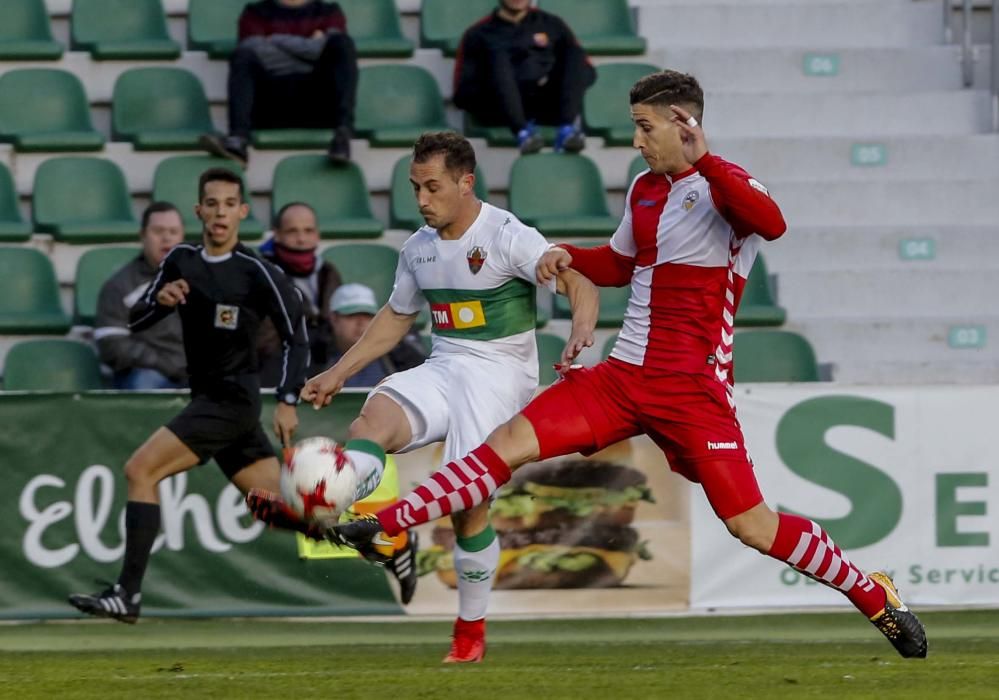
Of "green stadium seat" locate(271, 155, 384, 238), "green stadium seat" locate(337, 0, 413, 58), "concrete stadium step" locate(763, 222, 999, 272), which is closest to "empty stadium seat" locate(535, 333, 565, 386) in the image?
"green stadium seat" locate(271, 155, 384, 238)

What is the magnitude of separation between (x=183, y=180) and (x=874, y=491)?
497 centimetres

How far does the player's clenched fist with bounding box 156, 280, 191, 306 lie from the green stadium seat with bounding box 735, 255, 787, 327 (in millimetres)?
4329

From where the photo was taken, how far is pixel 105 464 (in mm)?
9258

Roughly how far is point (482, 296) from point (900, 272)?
18.5 feet

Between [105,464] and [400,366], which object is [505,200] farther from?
[105,464]

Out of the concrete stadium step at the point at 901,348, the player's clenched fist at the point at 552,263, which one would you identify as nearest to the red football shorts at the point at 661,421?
the player's clenched fist at the point at 552,263

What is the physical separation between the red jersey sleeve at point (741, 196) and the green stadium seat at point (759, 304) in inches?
203

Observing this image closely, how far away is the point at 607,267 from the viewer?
22.3ft

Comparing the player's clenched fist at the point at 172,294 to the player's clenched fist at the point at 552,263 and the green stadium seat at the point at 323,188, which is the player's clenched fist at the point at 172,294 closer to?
the player's clenched fist at the point at 552,263

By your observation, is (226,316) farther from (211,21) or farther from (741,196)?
(211,21)

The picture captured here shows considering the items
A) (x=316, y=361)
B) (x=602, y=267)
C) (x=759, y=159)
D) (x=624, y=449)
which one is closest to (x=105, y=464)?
(x=316, y=361)

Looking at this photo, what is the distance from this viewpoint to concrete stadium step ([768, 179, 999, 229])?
490 inches

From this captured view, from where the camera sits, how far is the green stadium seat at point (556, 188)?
466 inches

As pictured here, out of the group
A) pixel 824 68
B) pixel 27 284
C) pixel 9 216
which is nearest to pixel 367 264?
pixel 27 284
